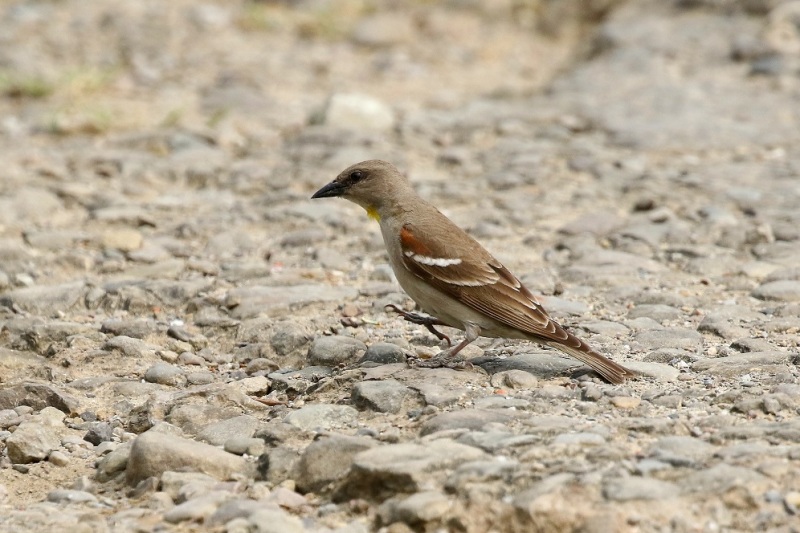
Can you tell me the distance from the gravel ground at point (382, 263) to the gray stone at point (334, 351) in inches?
0.9

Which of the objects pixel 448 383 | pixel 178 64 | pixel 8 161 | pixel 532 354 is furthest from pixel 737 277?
pixel 178 64

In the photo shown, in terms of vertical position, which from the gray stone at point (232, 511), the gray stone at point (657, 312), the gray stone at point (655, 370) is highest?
the gray stone at point (232, 511)

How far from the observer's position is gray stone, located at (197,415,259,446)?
5.32m

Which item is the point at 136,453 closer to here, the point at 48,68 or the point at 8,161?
the point at 8,161

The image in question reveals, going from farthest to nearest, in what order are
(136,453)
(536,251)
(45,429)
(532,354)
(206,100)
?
(206,100)
(536,251)
(532,354)
(45,429)
(136,453)

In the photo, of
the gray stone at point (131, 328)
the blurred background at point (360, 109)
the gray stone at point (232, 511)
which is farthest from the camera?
the blurred background at point (360, 109)

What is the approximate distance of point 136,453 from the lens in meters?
5.00

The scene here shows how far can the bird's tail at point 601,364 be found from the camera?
5.74m

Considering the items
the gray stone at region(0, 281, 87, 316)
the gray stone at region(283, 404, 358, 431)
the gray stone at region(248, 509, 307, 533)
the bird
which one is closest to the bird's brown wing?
the bird

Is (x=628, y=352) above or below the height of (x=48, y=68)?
below

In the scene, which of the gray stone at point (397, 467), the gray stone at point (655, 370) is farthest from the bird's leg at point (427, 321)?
the gray stone at point (397, 467)

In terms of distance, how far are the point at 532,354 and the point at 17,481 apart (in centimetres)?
273

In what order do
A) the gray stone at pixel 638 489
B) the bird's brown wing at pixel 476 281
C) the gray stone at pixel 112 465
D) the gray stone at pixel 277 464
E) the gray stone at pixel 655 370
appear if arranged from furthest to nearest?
the bird's brown wing at pixel 476 281 < the gray stone at pixel 655 370 < the gray stone at pixel 112 465 < the gray stone at pixel 277 464 < the gray stone at pixel 638 489

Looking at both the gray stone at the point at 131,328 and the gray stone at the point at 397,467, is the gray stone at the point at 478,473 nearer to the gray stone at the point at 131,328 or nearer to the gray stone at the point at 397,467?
the gray stone at the point at 397,467
